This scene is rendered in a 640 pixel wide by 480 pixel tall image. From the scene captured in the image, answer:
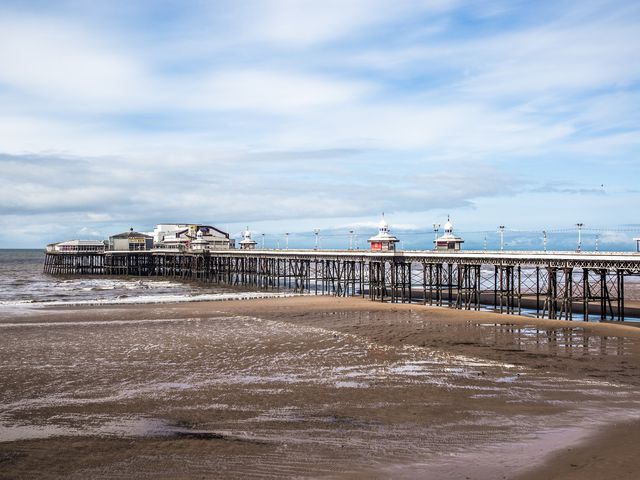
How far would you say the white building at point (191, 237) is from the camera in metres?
105

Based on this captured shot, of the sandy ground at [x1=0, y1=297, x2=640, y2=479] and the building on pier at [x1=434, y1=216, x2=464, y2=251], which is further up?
the building on pier at [x1=434, y1=216, x2=464, y2=251]

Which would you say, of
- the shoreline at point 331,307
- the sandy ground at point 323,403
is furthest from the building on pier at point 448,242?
the sandy ground at point 323,403

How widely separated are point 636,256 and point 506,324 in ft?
25.0

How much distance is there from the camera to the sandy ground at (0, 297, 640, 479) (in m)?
14.0

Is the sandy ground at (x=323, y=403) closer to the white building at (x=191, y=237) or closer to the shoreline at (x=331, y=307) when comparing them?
the shoreline at (x=331, y=307)

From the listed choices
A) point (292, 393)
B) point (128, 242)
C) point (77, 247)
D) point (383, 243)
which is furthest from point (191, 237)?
point (292, 393)

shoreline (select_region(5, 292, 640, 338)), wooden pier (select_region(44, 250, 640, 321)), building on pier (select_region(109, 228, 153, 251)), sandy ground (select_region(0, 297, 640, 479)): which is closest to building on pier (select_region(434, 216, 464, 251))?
wooden pier (select_region(44, 250, 640, 321))

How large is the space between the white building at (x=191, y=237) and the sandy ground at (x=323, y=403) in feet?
227

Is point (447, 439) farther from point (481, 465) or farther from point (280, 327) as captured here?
point (280, 327)

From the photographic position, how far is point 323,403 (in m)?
19.2

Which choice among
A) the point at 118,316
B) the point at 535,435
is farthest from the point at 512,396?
the point at 118,316

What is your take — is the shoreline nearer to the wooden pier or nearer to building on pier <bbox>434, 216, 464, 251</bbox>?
the wooden pier

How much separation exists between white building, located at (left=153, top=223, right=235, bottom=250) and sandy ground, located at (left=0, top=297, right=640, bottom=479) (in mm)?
69332

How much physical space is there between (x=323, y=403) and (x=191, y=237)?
100645 millimetres
